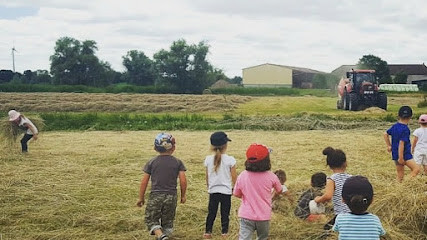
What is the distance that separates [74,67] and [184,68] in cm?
1605

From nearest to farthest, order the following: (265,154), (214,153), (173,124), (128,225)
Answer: (265,154) < (214,153) < (128,225) < (173,124)

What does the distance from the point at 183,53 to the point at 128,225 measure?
5978cm

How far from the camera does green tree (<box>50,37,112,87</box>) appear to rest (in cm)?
6869

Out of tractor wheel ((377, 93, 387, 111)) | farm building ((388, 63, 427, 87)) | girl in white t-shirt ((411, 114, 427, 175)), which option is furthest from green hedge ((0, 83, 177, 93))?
girl in white t-shirt ((411, 114, 427, 175))

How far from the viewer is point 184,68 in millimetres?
64312

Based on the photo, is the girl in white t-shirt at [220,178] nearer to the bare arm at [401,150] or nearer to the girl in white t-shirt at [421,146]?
the bare arm at [401,150]

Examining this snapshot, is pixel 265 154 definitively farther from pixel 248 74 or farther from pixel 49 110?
pixel 248 74

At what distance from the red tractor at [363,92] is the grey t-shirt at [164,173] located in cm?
2444

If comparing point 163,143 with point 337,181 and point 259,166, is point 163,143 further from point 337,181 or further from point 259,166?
point 337,181

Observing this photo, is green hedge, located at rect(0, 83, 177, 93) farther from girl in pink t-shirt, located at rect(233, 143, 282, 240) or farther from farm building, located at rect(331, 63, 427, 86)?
girl in pink t-shirt, located at rect(233, 143, 282, 240)

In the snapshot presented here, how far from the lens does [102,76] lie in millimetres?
70125

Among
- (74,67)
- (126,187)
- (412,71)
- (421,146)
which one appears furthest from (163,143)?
(412,71)

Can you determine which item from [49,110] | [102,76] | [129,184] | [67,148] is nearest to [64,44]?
[102,76]

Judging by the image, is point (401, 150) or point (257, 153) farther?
point (401, 150)
